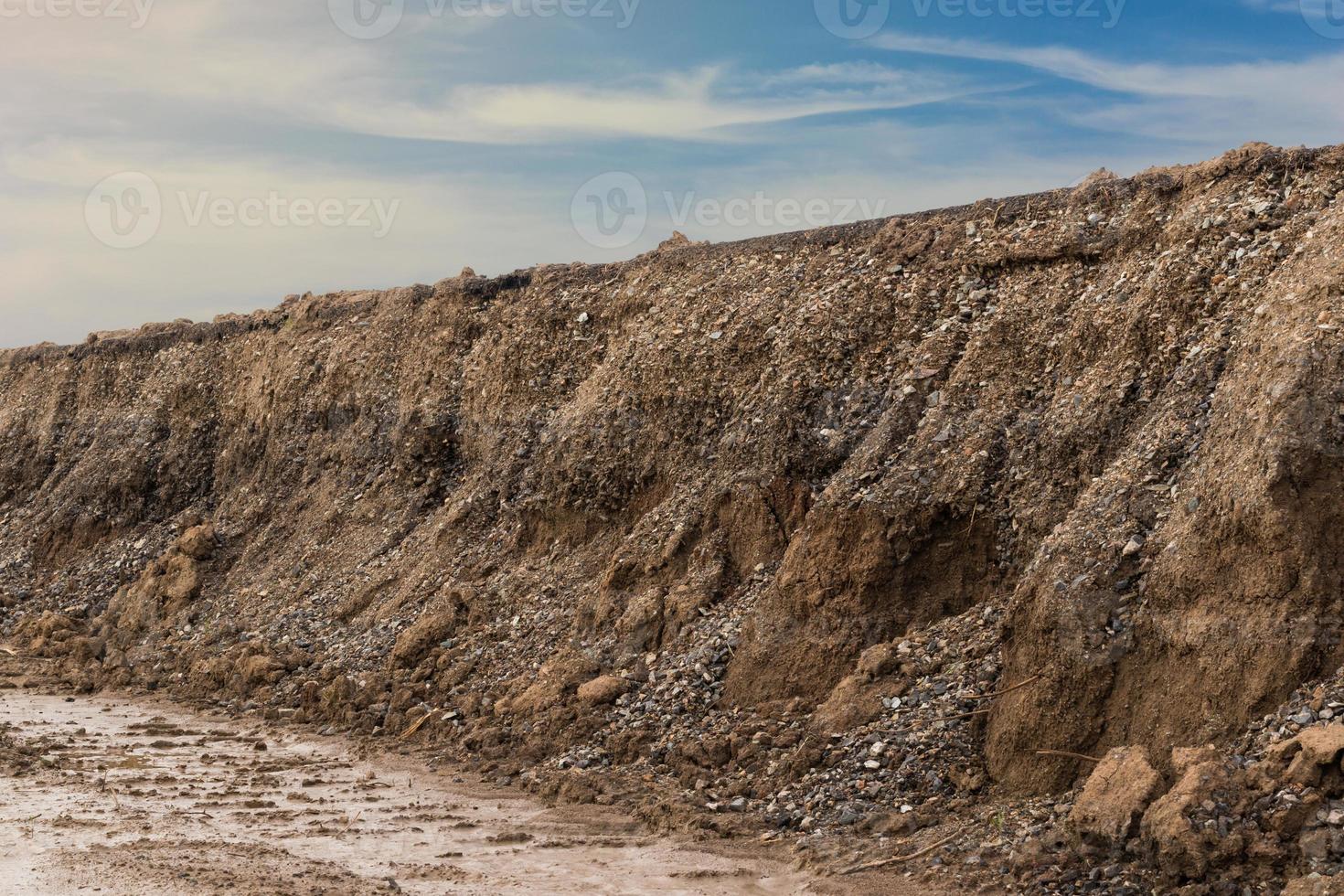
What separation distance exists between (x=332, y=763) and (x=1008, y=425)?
8174 millimetres

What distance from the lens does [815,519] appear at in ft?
44.0

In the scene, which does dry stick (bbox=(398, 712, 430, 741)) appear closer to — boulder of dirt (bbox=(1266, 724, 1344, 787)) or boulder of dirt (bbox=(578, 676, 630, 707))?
boulder of dirt (bbox=(578, 676, 630, 707))

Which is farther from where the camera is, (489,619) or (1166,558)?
(489,619)

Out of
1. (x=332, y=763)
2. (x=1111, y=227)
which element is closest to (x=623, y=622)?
(x=332, y=763)

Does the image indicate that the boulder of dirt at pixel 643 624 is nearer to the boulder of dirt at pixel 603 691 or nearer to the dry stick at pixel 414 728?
the boulder of dirt at pixel 603 691

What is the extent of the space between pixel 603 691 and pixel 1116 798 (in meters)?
6.09

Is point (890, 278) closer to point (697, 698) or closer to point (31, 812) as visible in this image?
point (697, 698)

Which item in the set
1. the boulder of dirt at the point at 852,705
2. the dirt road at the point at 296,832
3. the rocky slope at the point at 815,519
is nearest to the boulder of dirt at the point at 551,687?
the rocky slope at the point at 815,519

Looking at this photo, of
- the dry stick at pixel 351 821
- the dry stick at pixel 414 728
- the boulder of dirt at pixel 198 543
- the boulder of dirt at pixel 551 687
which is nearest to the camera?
the dry stick at pixel 351 821

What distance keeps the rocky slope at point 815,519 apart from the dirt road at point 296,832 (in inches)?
34.8

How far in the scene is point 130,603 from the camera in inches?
838

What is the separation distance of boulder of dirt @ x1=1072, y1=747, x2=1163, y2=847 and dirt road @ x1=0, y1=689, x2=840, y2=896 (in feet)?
6.35

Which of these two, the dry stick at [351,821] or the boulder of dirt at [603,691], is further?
the boulder of dirt at [603,691]

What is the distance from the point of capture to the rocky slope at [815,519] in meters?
9.95
